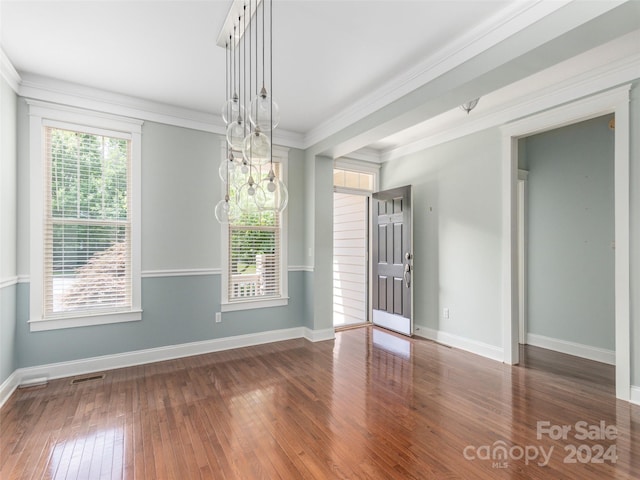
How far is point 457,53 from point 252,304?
3.55m

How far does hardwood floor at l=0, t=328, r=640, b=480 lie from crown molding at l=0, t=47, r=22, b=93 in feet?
9.12

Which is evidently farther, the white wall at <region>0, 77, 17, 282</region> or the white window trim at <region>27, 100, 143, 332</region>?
the white window trim at <region>27, 100, 143, 332</region>

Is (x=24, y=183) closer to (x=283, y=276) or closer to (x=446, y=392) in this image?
(x=283, y=276)

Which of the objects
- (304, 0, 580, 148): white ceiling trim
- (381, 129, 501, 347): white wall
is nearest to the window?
(381, 129, 501, 347): white wall

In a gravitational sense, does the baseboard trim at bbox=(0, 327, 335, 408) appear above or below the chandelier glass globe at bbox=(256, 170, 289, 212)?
below

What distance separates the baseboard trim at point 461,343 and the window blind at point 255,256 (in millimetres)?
2201

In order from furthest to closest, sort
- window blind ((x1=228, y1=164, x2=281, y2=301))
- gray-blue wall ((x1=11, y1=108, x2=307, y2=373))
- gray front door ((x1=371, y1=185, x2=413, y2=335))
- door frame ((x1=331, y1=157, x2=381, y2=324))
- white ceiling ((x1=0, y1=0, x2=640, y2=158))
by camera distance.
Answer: door frame ((x1=331, y1=157, x2=381, y2=324)) → gray front door ((x1=371, y1=185, x2=413, y2=335)) → window blind ((x1=228, y1=164, x2=281, y2=301)) → gray-blue wall ((x1=11, y1=108, x2=307, y2=373)) → white ceiling ((x1=0, y1=0, x2=640, y2=158))

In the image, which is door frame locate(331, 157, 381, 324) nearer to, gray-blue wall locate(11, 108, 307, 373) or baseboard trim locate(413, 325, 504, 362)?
baseboard trim locate(413, 325, 504, 362)

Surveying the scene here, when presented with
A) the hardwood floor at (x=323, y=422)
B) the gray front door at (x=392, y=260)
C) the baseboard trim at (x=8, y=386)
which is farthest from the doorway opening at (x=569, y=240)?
the baseboard trim at (x=8, y=386)

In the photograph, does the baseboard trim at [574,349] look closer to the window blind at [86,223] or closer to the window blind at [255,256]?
the window blind at [255,256]

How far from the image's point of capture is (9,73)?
9.11 feet

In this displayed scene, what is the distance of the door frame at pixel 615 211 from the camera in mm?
2695

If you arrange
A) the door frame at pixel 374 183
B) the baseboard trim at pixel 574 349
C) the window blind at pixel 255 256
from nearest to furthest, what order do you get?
the baseboard trim at pixel 574 349 → the window blind at pixel 255 256 → the door frame at pixel 374 183

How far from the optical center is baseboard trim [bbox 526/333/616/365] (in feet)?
11.7
